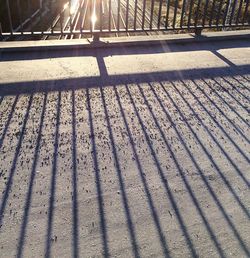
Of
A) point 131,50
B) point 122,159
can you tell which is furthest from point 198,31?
point 122,159

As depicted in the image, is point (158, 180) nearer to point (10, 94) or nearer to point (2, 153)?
point (2, 153)

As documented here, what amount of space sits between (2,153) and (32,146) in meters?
0.29

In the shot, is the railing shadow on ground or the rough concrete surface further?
the railing shadow on ground

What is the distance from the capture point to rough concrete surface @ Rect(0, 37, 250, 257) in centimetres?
251

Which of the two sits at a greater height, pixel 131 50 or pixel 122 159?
pixel 122 159

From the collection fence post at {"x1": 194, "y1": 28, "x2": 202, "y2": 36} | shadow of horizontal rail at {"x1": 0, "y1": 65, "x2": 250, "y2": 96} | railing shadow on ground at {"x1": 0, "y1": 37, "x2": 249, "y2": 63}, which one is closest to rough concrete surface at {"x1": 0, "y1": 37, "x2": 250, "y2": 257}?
shadow of horizontal rail at {"x1": 0, "y1": 65, "x2": 250, "y2": 96}

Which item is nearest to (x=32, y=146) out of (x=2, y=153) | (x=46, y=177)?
(x=2, y=153)

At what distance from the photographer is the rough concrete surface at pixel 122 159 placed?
2.51 m

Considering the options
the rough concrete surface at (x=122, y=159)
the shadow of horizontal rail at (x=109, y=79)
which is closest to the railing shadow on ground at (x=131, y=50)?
the rough concrete surface at (x=122, y=159)

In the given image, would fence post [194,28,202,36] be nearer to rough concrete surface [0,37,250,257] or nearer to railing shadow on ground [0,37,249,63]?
railing shadow on ground [0,37,249,63]

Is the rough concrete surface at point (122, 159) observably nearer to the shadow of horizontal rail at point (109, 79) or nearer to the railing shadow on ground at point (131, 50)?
the shadow of horizontal rail at point (109, 79)

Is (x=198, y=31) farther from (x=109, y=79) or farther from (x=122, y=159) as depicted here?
(x=122, y=159)

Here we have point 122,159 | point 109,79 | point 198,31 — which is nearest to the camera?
point 122,159

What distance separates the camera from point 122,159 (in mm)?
3314
